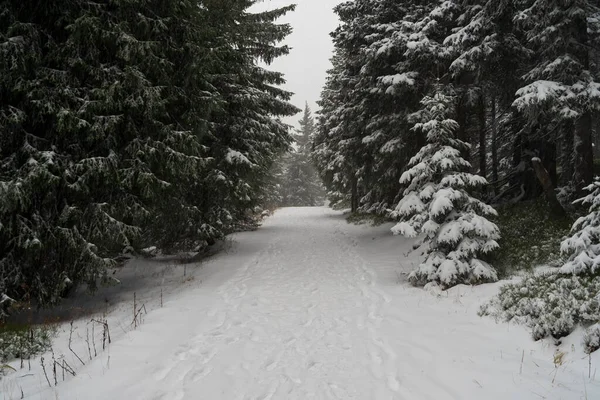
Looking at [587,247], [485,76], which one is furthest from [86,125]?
[485,76]

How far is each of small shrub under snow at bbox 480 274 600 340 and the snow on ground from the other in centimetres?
23

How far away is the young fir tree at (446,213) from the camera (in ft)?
24.6

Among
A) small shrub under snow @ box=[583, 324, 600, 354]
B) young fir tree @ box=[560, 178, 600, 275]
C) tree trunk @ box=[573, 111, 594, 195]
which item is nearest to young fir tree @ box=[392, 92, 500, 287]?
young fir tree @ box=[560, 178, 600, 275]

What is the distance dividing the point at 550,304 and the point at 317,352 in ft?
12.1

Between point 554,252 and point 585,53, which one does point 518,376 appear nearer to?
point 554,252

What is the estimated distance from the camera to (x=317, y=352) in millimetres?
5016

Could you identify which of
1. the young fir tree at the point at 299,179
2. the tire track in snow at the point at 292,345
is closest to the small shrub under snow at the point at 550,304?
the tire track in snow at the point at 292,345

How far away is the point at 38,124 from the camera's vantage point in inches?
295

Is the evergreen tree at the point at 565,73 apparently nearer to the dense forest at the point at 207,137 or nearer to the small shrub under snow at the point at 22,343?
the dense forest at the point at 207,137

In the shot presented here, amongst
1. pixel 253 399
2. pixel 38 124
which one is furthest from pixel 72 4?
pixel 253 399

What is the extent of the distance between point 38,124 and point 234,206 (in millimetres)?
7580

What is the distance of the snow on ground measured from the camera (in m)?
4.02

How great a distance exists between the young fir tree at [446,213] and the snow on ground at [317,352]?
1.50 ft

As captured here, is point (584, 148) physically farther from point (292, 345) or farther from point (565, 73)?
point (292, 345)
